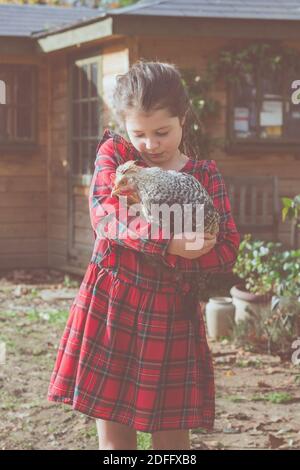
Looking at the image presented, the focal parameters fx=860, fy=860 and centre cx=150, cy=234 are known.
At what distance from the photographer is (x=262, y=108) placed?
34.7ft

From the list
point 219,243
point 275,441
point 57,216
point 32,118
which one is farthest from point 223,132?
point 219,243

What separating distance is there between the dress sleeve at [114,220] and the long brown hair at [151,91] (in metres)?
0.16

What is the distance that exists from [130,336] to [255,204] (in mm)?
7803

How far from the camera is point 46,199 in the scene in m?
12.3

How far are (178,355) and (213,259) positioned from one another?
0.33 metres

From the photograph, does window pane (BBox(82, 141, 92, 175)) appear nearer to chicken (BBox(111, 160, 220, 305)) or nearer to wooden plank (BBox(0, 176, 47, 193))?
wooden plank (BBox(0, 176, 47, 193))

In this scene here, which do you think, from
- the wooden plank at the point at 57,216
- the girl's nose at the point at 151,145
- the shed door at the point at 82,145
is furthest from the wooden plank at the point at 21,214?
the girl's nose at the point at 151,145

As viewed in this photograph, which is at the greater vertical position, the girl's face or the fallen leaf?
the girl's face

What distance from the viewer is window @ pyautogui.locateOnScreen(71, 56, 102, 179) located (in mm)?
10953

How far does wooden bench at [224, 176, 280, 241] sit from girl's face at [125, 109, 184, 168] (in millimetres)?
7467

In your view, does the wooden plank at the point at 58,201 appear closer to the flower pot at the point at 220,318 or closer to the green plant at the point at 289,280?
the flower pot at the point at 220,318

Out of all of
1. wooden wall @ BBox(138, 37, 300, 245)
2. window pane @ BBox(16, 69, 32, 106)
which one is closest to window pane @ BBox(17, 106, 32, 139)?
window pane @ BBox(16, 69, 32, 106)
